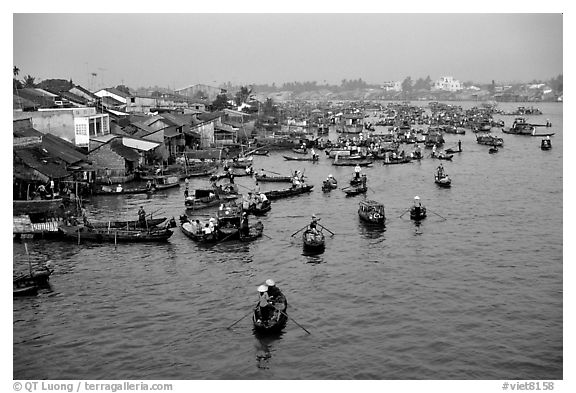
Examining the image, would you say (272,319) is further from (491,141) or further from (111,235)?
(491,141)

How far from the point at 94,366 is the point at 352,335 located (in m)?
5.13

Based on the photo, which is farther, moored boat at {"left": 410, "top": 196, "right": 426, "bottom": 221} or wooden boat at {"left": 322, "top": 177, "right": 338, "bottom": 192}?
wooden boat at {"left": 322, "top": 177, "right": 338, "bottom": 192}

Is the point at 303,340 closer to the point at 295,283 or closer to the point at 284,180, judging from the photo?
the point at 295,283

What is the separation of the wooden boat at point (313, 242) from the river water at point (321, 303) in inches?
17.8

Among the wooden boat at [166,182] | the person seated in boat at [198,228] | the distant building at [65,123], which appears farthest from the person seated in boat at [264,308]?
the distant building at [65,123]

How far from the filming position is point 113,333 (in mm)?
12805

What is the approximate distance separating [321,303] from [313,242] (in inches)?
152

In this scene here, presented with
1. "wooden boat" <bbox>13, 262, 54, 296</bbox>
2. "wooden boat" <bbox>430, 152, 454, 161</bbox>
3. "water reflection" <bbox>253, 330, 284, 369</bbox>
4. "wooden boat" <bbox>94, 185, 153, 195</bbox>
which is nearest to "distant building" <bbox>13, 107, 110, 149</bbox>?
"wooden boat" <bbox>94, 185, 153, 195</bbox>

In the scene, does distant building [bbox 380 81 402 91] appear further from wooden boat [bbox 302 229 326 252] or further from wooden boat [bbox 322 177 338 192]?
wooden boat [bbox 302 229 326 252]

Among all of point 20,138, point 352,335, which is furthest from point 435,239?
point 20,138

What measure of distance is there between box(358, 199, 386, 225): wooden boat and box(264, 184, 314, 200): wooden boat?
4.80m

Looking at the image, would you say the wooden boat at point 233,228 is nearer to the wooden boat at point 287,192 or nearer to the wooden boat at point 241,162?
the wooden boat at point 287,192

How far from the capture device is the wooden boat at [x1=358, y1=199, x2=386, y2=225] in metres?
21.2
